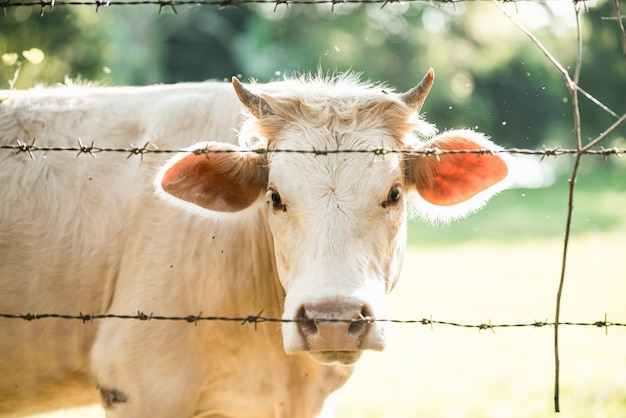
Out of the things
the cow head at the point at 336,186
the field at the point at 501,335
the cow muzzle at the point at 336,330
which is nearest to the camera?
the cow muzzle at the point at 336,330

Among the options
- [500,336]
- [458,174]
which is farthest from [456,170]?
[500,336]

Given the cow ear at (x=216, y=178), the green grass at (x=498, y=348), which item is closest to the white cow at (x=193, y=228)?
the cow ear at (x=216, y=178)

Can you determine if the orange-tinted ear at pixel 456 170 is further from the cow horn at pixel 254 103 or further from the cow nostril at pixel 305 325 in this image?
the cow nostril at pixel 305 325

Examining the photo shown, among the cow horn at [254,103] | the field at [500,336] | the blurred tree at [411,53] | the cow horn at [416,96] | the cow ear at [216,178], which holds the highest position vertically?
the blurred tree at [411,53]

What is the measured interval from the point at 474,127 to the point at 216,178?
4.04ft

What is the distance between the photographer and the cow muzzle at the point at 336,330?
10.9 feet

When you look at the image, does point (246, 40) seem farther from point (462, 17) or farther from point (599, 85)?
point (599, 85)

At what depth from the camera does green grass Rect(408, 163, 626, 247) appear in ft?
78.3

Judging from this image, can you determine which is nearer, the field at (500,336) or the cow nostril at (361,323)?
the cow nostril at (361,323)

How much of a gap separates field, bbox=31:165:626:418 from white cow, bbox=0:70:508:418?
0.96 m

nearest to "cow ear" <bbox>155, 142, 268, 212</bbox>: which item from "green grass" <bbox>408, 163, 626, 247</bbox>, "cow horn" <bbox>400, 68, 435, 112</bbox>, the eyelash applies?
the eyelash

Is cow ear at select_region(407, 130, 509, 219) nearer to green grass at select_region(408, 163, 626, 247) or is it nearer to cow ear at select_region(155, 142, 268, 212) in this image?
cow ear at select_region(155, 142, 268, 212)

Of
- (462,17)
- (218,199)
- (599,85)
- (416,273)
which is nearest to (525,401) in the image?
(218,199)

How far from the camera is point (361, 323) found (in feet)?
11.1
